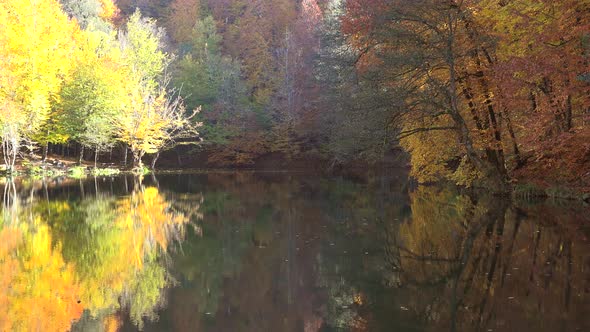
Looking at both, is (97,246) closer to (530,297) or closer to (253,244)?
(253,244)

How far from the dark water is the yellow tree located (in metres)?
17.9

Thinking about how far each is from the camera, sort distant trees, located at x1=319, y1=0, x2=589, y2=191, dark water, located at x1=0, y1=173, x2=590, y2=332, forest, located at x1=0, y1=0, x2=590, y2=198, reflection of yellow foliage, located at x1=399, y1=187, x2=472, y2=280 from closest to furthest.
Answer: dark water, located at x1=0, y1=173, x2=590, y2=332 < reflection of yellow foliage, located at x1=399, y1=187, x2=472, y2=280 < distant trees, located at x1=319, y1=0, x2=589, y2=191 < forest, located at x1=0, y1=0, x2=590, y2=198

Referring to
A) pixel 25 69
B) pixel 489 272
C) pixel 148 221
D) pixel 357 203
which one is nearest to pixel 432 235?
pixel 489 272

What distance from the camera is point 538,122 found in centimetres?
1450

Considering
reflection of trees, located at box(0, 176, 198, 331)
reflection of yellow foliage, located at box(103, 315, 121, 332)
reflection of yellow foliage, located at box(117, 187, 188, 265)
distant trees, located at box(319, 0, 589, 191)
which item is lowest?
reflection of yellow foliage, located at box(103, 315, 121, 332)

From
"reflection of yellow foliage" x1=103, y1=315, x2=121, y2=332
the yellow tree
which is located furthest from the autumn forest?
the yellow tree

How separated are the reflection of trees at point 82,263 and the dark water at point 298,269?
0.03 metres

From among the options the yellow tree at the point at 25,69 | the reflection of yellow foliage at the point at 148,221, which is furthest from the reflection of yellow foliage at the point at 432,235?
the yellow tree at the point at 25,69

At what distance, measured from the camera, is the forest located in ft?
51.4

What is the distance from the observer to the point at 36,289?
707 cm

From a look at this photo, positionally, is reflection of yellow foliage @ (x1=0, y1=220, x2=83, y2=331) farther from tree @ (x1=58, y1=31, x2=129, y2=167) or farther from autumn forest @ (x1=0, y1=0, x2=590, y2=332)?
tree @ (x1=58, y1=31, x2=129, y2=167)

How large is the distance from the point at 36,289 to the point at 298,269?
11.3ft

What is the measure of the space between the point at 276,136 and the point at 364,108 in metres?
25.8

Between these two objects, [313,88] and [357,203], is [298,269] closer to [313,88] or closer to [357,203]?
[357,203]
